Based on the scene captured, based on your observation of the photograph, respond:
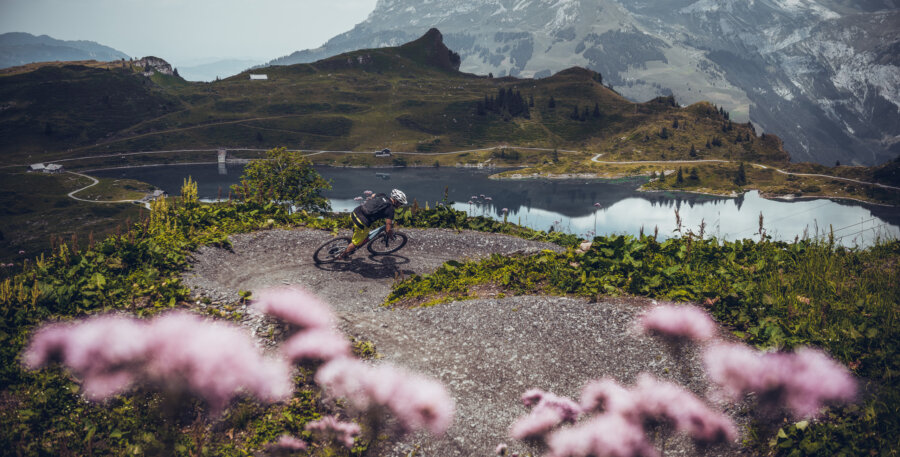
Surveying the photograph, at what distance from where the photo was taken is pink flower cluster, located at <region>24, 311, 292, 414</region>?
30.7ft

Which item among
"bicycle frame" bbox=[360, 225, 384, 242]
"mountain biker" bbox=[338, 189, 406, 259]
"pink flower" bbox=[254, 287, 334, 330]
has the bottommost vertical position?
"pink flower" bbox=[254, 287, 334, 330]

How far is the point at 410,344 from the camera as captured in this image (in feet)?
39.9

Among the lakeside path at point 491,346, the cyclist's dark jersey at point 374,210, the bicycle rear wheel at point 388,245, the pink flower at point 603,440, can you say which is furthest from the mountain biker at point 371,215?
the pink flower at point 603,440

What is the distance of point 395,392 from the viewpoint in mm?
9945

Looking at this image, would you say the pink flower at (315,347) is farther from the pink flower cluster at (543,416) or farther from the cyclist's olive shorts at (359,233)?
the cyclist's olive shorts at (359,233)

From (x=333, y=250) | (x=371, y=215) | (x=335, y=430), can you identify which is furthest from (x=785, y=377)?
(x=333, y=250)

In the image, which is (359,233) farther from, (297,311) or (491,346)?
(491,346)

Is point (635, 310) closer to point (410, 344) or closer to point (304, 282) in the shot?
point (410, 344)

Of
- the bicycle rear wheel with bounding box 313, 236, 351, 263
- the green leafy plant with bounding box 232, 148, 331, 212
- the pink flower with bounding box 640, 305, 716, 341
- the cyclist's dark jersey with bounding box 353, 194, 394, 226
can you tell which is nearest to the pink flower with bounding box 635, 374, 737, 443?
the pink flower with bounding box 640, 305, 716, 341

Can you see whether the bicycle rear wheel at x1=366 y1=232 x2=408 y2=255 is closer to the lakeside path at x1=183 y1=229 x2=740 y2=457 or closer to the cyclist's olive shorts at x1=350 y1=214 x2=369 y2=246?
the cyclist's olive shorts at x1=350 y1=214 x2=369 y2=246

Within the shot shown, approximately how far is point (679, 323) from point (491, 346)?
505 cm

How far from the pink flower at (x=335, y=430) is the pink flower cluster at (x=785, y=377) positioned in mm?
7995

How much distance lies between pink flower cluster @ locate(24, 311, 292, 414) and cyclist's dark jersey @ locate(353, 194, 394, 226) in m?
9.08

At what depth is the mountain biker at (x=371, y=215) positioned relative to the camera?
63.3ft
